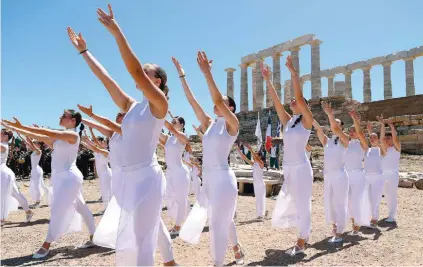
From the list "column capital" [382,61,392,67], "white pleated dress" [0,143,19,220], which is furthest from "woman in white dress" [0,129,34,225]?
"column capital" [382,61,392,67]

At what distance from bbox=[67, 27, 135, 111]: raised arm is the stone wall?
21443 millimetres

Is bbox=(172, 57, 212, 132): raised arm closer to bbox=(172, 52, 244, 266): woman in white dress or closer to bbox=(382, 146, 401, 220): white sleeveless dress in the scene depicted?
bbox=(172, 52, 244, 266): woman in white dress

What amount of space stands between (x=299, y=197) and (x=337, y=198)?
138 centimetres

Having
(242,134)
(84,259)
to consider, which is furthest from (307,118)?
(242,134)

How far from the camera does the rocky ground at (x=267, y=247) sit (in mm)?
5102

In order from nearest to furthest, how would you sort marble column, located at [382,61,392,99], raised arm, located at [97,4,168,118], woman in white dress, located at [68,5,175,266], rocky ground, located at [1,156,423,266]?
raised arm, located at [97,4,168,118], woman in white dress, located at [68,5,175,266], rocky ground, located at [1,156,423,266], marble column, located at [382,61,392,99]

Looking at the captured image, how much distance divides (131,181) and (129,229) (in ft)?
1.13

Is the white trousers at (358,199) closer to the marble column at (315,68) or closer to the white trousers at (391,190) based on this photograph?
the white trousers at (391,190)

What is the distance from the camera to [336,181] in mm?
6340

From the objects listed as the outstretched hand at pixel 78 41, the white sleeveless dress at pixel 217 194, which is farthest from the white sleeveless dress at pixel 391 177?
the outstretched hand at pixel 78 41

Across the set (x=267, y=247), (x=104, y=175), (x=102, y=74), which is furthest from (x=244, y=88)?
(x=102, y=74)

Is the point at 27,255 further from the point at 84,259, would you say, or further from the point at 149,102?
the point at 149,102

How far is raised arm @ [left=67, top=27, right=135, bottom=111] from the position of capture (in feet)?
10.6

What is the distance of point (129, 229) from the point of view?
279 centimetres
